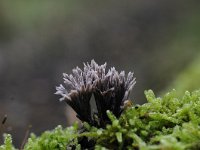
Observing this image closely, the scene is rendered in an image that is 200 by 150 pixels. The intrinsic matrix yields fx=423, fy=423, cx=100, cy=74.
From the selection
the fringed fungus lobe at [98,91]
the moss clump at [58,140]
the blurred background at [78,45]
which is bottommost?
the moss clump at [58,140]

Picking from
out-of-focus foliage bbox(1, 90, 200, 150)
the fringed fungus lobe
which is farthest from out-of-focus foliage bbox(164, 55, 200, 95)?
the fringed fungus lobe

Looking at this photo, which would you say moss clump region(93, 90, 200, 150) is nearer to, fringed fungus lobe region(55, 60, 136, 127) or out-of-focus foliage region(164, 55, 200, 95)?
fringed fungus lobe region(55, 60, 136, 127)

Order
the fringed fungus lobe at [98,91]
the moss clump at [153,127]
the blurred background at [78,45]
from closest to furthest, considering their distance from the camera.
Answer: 1. the moss clump at [153,127]
2. the fringed fungus lobe at [98,91]
3. the blurred background at [78,45]

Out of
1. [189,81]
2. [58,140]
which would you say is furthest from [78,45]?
[58,140]

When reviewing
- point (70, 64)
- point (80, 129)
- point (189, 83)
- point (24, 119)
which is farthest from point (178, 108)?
point (70, 64)

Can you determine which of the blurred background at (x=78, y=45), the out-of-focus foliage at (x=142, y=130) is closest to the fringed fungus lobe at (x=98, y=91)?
the out-of-focus foliage at (x=142, y=130)

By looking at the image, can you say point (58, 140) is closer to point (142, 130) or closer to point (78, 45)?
point (142, 130)

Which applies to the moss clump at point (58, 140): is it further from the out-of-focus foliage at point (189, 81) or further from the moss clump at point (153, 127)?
the out-of-focus foliage at point (189, 81)
